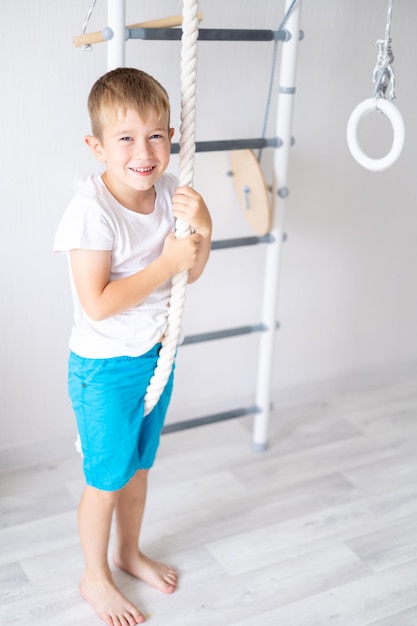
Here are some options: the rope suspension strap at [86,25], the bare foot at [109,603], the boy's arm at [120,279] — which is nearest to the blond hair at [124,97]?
the boy's arm at [120,279]

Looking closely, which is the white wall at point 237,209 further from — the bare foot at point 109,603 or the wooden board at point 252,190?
the bare foot at point 109,603

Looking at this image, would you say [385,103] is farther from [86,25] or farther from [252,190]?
[86,25]

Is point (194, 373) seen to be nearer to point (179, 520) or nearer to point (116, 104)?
point (179, 520)

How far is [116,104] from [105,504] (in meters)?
0.92

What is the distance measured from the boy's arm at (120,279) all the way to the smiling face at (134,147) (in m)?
0.15

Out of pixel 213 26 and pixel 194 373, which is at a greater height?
pixel 213 26

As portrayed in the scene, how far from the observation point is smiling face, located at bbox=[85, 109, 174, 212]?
1.57 meters

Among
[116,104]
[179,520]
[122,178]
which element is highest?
[116,104]

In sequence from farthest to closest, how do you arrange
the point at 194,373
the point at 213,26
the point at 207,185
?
Result: the point at 194,373
the point at 207,185
the point at 213,26

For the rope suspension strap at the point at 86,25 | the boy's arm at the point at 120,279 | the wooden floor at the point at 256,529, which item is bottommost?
the wooden floor at the point at 256,529

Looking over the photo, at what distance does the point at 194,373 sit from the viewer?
2730 mm

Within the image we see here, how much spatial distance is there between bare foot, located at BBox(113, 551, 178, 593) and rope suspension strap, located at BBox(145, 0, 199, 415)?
50 cm

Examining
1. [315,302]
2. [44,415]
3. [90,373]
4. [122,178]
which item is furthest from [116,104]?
[315,302]

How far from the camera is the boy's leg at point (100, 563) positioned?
188 cm
